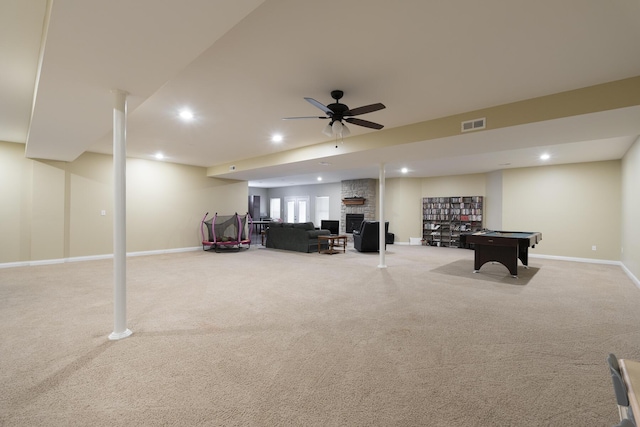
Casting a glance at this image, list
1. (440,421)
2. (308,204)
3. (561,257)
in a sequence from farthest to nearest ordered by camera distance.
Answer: (308,204) < (561,257) < (440,421)

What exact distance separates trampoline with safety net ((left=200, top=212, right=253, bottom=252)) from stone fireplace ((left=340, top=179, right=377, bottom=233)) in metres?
4.61

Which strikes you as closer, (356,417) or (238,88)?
(356,417)

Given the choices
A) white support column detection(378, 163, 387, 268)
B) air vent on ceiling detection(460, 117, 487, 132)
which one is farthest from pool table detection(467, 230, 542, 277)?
air vent on ceiling detection(460, 117, 487, 132)

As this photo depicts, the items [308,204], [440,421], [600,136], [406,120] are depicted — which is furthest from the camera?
[308,204]

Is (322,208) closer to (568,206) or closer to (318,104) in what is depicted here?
(568,206)

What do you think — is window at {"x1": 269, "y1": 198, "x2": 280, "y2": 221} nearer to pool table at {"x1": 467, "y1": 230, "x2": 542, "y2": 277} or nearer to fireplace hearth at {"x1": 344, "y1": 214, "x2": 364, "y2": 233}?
fireplace hearth at {"x1": 344, "y1": 214, "x2": 364, "y2": 233}

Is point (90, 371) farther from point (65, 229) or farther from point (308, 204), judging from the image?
point (308, 204)

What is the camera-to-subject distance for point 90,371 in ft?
7.22

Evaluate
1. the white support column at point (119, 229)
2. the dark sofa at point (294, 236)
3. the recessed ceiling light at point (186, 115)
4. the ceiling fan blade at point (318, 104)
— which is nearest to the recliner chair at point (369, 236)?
A: the dark sofa at point (294, 236)

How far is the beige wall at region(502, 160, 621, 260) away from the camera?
7.04 m

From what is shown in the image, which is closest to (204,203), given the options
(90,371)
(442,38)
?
(90,371)

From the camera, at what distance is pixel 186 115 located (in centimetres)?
441

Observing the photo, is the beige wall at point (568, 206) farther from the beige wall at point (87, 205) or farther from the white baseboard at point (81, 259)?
the white baseboard at point (81, 259)

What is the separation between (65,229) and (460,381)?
840 cm
